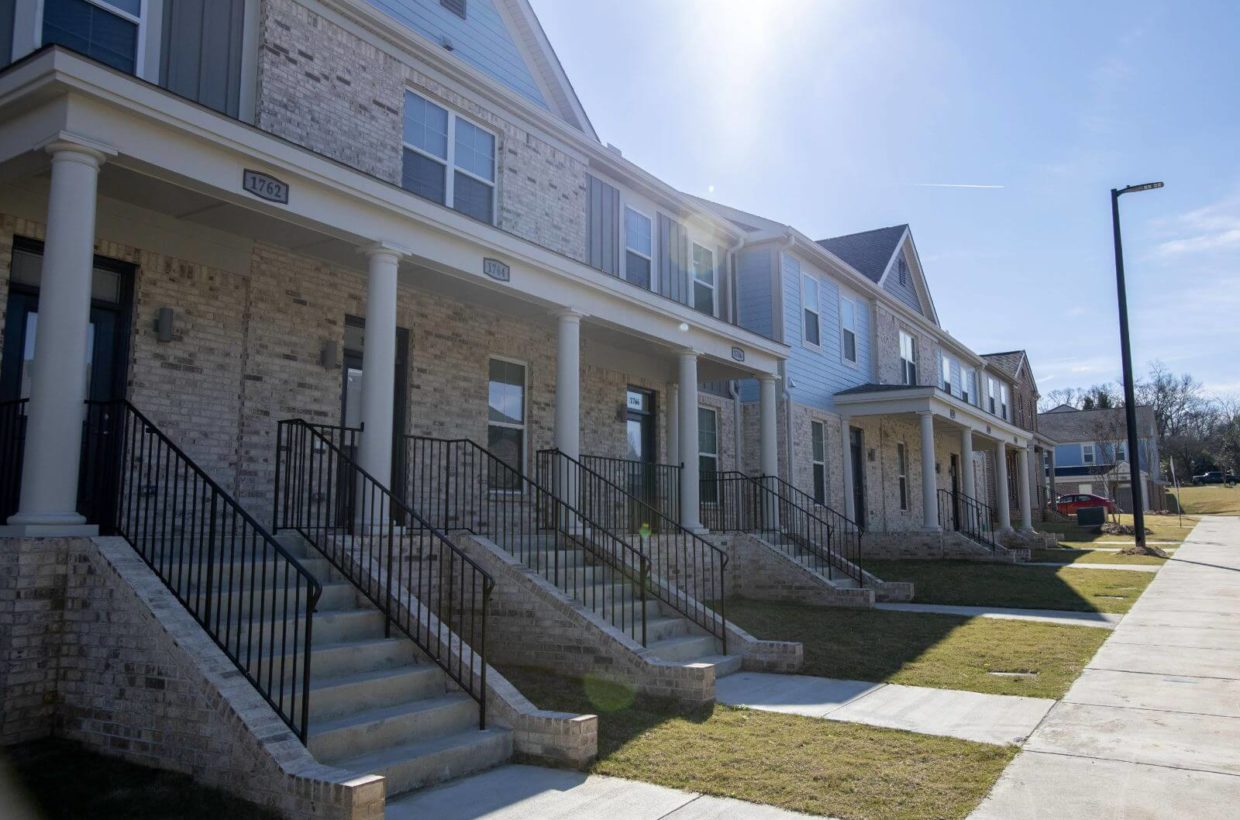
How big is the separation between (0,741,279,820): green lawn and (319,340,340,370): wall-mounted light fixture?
4810 millimetres

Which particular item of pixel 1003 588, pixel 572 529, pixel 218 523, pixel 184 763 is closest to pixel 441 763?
pixel 184 763

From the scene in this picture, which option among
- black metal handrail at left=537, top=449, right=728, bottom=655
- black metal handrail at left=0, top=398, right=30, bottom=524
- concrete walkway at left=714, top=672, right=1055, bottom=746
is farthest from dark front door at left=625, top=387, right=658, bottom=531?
black metal handrail at left=0, top=398, right=30, bottom=524

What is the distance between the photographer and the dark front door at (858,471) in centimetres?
2117

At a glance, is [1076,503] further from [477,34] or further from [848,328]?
[477,34]

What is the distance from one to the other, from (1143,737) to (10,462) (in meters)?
8.20

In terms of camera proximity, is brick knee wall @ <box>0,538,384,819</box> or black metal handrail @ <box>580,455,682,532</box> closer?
brick knee wall @ <box>0,538,384,819</box>

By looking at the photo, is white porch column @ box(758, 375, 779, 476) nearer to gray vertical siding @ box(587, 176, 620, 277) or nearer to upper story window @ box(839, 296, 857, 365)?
gray vertical siding @ box(587, 176, 620, 277)

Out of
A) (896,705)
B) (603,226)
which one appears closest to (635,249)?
(603,226)

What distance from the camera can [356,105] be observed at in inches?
399

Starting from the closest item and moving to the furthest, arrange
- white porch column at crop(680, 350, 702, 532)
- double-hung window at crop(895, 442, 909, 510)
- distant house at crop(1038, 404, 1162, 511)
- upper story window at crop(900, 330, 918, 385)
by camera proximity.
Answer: white porch column at crop(680, 350, 702, 532) → double-hung window at crop(895, 442, 909, 510) → upper story window at crop(900, 330, 918, 385) → distant house at crop(1038, 404, 1162, 511)

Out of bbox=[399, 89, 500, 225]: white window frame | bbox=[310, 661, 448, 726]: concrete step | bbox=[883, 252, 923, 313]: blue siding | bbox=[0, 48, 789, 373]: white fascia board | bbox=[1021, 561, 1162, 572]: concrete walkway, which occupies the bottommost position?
bbox=[1021, 561, 1162, 572]: concrete walkway

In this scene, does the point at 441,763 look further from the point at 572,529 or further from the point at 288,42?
the point at 288,42

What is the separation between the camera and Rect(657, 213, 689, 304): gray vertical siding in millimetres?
15562

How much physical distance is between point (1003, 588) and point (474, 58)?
38.1 ft
